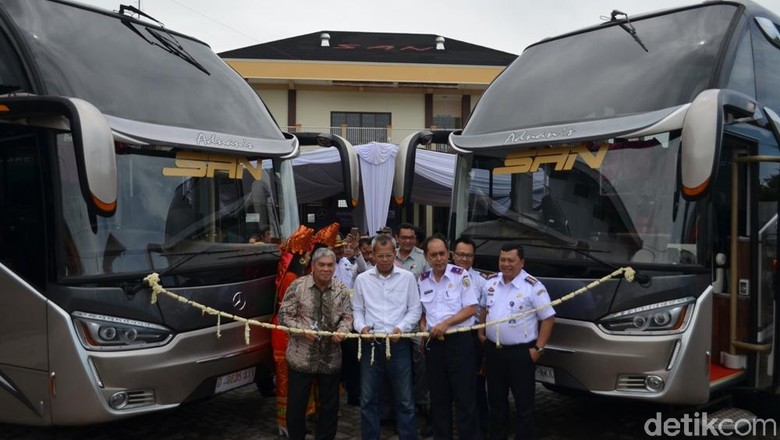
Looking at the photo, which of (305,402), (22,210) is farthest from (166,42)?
(305,402)

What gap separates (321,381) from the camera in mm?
5016

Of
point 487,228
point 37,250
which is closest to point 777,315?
point 487,228

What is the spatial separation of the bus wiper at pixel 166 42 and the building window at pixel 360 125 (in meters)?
18.4

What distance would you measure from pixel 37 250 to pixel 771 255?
18.0ft

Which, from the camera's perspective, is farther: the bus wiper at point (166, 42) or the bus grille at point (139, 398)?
the bus wiper at point (166, 42)

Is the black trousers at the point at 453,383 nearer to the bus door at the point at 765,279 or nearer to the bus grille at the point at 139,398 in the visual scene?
the bus grille at the point at 139,398

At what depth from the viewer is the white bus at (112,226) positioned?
14.0 feet

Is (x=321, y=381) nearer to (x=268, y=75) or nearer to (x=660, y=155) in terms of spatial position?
(x=660, y=155)

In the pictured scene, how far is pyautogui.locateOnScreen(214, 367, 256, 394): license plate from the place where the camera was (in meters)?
5.00

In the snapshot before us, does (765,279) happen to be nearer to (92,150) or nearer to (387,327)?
(387,327)

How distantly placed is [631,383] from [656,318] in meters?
0.49

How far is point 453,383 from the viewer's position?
481 cm
